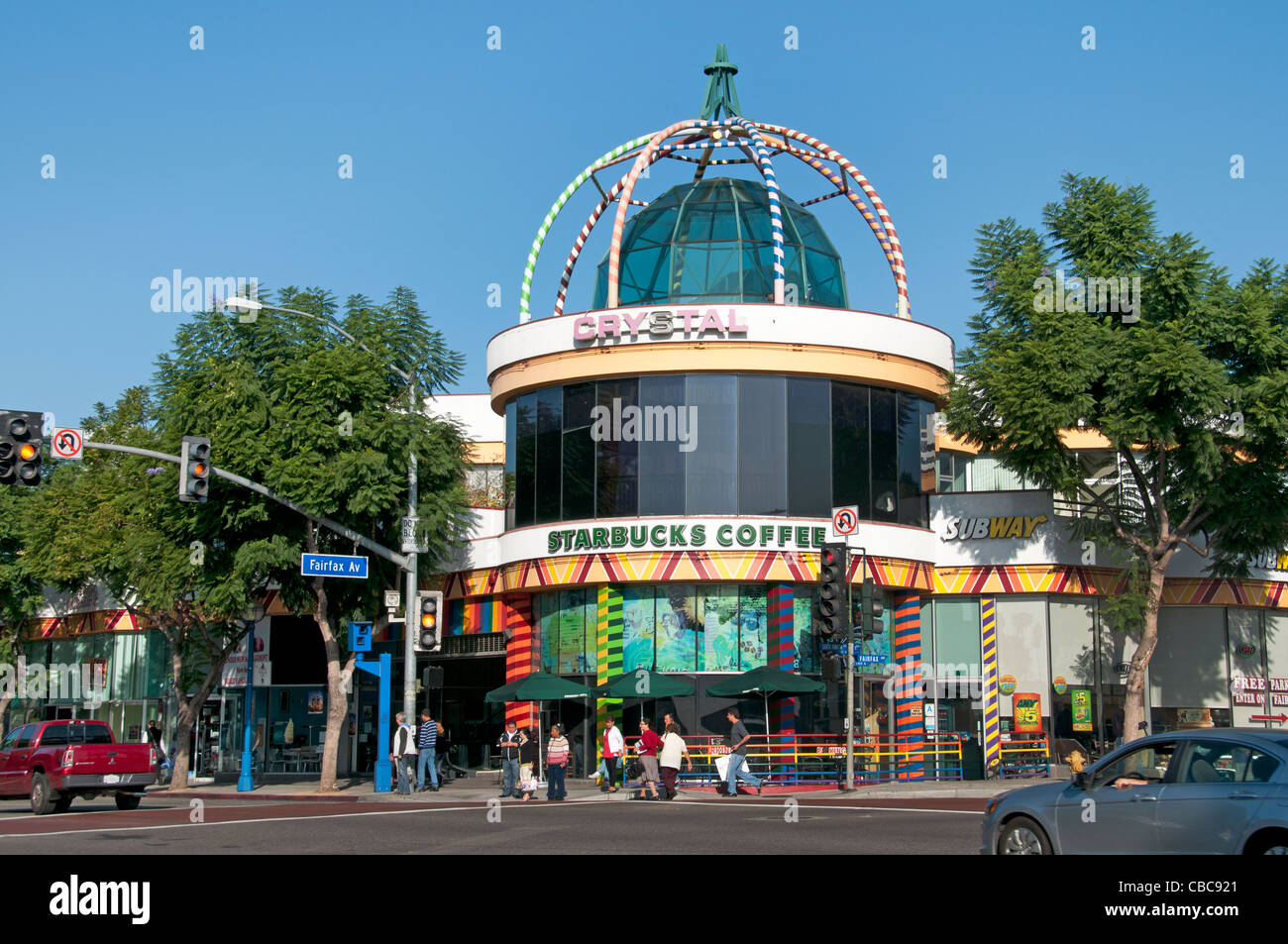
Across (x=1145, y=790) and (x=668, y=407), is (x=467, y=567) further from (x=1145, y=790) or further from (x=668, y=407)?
(x=1145, y=790)

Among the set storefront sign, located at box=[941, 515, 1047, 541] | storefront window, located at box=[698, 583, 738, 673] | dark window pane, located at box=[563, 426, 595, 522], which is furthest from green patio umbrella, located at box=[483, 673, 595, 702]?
storefront sign, located at box=[941, 515, 1047, 541]

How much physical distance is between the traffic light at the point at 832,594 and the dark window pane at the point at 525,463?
11.5 meters

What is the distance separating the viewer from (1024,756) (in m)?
36.3

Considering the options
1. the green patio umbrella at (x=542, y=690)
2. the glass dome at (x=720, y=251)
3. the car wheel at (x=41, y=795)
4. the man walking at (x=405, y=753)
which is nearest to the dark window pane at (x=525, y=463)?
the glass dome at (x=720, y=251)

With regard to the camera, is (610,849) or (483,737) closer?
(610,849)

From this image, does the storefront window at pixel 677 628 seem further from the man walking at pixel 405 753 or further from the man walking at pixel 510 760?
the man walking at pixel 405 753

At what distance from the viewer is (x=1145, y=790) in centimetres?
1240

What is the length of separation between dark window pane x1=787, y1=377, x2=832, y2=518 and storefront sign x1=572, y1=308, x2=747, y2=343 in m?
2.22

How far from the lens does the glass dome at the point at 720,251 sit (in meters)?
39.0

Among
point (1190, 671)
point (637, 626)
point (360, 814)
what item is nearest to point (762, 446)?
point (637, 626)

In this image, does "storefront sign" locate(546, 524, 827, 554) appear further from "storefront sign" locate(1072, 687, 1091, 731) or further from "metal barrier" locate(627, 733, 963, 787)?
"storefront sign" locate(1072, 687, 1091, 731)
